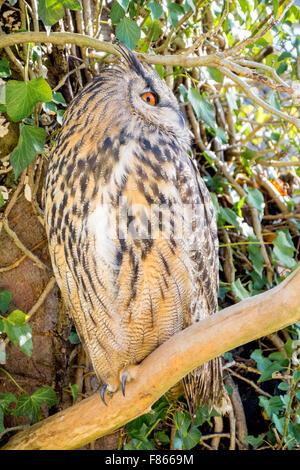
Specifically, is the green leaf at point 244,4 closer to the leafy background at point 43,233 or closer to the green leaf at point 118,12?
the leafy background at point 43,233

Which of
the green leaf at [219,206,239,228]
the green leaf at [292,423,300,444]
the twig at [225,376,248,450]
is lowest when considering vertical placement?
the twig at [225,376,248,450]

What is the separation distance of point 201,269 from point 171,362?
0.40m

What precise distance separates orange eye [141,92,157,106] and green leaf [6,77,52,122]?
0.91 feet

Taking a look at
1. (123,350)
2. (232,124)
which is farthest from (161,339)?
(232,124)

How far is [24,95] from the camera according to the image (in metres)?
1.56

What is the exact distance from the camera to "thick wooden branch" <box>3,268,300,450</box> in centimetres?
115

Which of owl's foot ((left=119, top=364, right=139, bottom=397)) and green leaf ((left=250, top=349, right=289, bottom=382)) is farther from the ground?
owl's foot ((left=119, top=364, right=139, bottom=397))

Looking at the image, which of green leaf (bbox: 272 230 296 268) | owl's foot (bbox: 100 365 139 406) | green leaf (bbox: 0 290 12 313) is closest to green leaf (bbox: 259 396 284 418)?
green leaf (bbox: 272 230 296 268)

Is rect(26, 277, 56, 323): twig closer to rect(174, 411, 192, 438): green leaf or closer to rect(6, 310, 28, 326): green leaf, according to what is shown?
rect(6, 310, 28, 326): green leaf

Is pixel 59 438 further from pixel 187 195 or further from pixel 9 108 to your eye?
pixel 9 108

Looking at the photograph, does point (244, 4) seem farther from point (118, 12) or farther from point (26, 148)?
point (26, 148)

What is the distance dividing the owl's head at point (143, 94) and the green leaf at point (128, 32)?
0.04m

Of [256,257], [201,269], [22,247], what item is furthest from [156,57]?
[256,257]

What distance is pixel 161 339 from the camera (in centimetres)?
166
